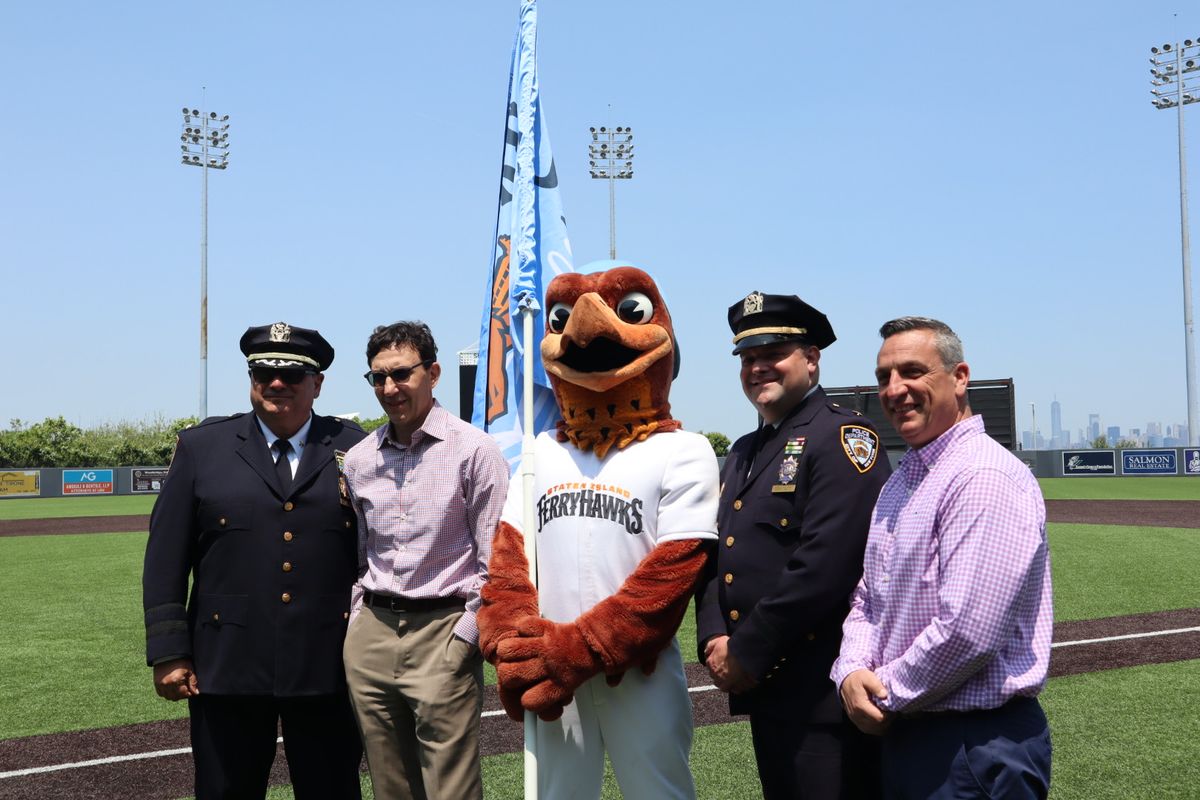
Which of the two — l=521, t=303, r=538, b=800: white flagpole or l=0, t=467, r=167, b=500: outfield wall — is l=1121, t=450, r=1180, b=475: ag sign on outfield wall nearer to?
l=0, t=467, r=167, b=500: outfield wall

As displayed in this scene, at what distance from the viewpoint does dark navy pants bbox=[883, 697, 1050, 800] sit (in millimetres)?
2381

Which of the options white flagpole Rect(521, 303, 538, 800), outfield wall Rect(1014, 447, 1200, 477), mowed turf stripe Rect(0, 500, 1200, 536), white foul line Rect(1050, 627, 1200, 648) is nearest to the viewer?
white flagpole Rect(521, 303, 538, 800)

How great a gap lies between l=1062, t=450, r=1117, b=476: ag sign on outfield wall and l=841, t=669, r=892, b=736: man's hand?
41.3 metres

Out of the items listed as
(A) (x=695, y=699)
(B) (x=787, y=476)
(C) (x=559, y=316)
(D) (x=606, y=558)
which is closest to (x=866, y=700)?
(B) (x=787, y=476)

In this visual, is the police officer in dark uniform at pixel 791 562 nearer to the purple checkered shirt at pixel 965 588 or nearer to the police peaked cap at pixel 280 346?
the purple checkered shirt at pixel 965 588

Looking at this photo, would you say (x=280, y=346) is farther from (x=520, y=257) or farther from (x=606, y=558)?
(x=606, y=558)

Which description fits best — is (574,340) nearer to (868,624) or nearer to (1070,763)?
(868,624)

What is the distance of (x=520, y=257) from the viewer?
4.19 m

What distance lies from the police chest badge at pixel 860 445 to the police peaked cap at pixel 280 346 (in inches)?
82.3

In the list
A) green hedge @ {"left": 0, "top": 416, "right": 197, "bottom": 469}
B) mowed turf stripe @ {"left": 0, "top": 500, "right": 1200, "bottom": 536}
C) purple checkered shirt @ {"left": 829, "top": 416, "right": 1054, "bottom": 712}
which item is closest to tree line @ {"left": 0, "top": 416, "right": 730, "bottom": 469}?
green hedge @ {"left": 0, "top": 416, "right": 197, "bottom": 469}

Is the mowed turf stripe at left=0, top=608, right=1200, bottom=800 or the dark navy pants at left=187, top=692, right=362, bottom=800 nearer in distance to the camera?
the dark navy pants at left=187, top=692, right=362, bottom=800

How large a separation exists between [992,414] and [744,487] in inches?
641

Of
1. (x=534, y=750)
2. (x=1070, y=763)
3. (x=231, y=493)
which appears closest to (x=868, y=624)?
(x=534, y=750)

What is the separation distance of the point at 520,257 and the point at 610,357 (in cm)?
110
